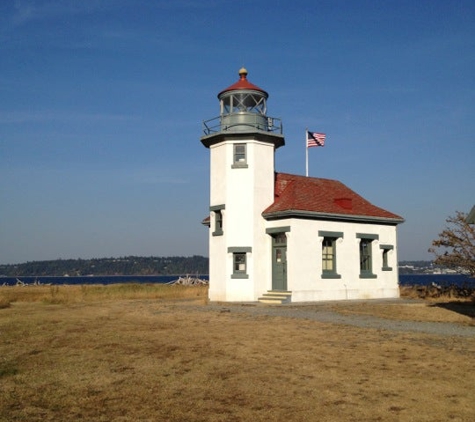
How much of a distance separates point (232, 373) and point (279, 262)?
16060mm

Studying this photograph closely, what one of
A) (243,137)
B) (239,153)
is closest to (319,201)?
(239,153)

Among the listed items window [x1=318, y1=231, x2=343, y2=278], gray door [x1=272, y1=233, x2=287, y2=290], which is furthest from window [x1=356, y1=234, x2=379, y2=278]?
gray door [x1=272, y1=233, x2=287, y2=290]

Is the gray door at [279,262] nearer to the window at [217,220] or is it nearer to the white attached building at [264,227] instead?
the white attached building at [264,227]

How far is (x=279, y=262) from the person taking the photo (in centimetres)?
2422

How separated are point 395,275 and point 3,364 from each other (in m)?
22.5

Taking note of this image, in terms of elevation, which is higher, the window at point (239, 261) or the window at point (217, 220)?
the window at point (217, 220)

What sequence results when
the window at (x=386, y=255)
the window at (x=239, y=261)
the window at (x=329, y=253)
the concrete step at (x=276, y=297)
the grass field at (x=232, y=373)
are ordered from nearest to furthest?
1. the grass field at (x=232, y=373)
2. the concrete step at (x=276, y=297)
3. the window at (x=239, y=261)
4. the window at (x=329, y=253)
5. the window at (x=386, y=255)

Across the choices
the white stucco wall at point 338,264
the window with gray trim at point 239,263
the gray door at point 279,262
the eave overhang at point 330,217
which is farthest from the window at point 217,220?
the gray door at point 279,262

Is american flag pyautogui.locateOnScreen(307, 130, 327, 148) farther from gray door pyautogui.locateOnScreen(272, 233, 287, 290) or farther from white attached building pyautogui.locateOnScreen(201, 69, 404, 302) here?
gray door pyautogui.locateOnScreen(272, 233, 287, 290)

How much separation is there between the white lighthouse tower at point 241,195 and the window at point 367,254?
5325mm

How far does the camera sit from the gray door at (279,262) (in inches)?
940

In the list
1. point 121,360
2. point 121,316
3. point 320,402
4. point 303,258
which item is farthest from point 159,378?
point 303,258

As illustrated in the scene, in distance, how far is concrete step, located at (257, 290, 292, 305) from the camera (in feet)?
75.3

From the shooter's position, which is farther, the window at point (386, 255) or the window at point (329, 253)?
the window at point (386, 255)
